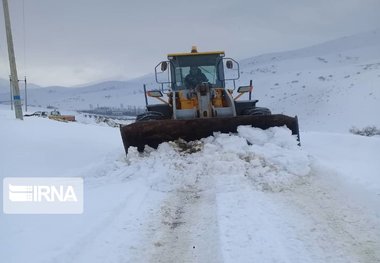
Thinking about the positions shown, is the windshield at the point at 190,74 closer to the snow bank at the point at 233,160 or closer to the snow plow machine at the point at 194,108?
the snow plow machine at the point at 194,108

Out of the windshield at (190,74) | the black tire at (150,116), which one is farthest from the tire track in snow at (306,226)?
the windshield at (190,74)

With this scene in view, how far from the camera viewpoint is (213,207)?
5102 millimetres

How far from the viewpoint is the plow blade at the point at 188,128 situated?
8.39 metres

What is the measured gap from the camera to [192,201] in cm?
552

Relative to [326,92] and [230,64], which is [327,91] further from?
[230,64]

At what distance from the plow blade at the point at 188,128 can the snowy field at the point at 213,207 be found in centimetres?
21

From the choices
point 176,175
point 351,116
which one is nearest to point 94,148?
point 176,175

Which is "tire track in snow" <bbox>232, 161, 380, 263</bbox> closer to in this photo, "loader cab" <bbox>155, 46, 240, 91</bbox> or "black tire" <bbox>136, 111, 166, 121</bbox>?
"black tire" <bbox>136, 111, 166, 121</bbox>

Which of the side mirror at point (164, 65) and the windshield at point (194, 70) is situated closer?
the side mirror at point (164, 65)

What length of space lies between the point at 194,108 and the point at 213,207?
5037 mm

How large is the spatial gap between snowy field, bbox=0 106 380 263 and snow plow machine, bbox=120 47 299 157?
0.27 m

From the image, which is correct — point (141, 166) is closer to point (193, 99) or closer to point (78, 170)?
point (78, 170)

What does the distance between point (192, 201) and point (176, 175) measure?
120cm

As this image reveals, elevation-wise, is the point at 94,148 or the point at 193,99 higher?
the point at 193,99
